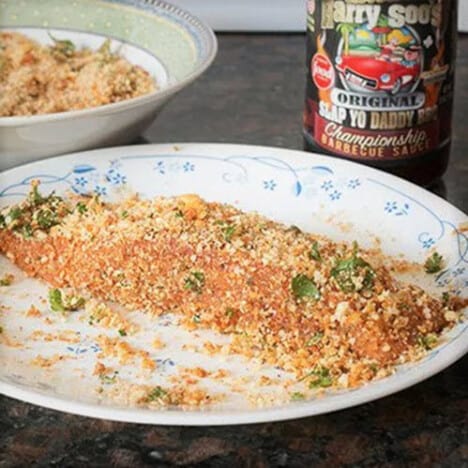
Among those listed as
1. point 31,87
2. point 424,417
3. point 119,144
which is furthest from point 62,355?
point 31,87

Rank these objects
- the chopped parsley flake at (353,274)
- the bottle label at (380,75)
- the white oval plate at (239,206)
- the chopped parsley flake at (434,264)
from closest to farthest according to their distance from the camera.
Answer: the white oval plate at (239,206)
the chopped parsley flake at (353,274)
the chopped parsley flake at (434,264)
the bottle label at (380,75)

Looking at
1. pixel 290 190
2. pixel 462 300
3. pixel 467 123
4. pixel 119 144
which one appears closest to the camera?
pixel 462 300

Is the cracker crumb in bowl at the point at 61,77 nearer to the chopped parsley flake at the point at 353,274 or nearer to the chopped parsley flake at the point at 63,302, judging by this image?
the chopped parsley flake at the point at 63,302

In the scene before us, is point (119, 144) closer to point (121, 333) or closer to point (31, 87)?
point (31, 87)

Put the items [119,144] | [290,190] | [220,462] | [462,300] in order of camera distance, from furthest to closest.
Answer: [119,144] < [290,190] < [462,300] < [220,462]

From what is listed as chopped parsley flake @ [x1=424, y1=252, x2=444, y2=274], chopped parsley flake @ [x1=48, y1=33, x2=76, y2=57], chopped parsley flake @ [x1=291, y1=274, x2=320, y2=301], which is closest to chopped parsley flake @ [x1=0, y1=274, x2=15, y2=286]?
chopped parsley flake @ [x1=291, y1=274, x2=320, y2=301]

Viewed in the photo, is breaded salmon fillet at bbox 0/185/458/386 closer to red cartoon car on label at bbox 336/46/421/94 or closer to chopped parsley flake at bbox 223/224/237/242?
chopped parsley flake at bbox 223/224/237/242

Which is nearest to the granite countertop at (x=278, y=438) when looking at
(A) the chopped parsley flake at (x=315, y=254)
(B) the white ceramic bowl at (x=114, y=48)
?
(A) the chopped parsley flake at (x=315, y=254)
